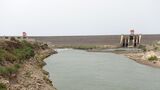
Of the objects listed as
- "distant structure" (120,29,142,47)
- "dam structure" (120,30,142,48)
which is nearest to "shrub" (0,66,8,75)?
"dam structure" (120,30,142,48)

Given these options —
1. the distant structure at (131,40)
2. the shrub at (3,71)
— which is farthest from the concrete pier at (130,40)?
the shrub at (3,71)

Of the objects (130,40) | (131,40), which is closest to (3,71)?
(130,40)

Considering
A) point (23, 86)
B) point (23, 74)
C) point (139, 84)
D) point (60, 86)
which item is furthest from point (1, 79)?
point (139, 84)

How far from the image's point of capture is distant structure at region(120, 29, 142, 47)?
9314cm

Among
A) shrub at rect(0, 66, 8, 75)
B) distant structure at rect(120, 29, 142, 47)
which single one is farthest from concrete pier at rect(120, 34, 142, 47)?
shrub at rect(0, 66, 8, 75)

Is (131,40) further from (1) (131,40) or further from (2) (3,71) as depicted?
(2) (3,71)

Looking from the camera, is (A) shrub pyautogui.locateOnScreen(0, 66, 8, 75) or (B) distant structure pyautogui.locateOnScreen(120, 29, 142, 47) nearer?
(A) shrub pyautogui.locateOnScreen(0, 66, 8, 75)

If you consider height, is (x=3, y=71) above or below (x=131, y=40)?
above

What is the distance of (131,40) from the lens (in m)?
95.4

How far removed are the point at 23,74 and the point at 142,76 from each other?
15.0m

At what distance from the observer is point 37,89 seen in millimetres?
25562

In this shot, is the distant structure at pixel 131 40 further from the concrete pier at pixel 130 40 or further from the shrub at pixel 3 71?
the shrub at pixel 3 71

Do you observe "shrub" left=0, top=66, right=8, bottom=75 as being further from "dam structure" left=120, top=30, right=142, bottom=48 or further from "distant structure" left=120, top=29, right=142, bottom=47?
"distant structure" left=120, top=29, right=142, bottom=47

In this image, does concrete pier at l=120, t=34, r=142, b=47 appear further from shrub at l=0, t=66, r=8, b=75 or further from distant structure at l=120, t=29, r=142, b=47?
shrub at l=0, t=66, r=8, b=75
